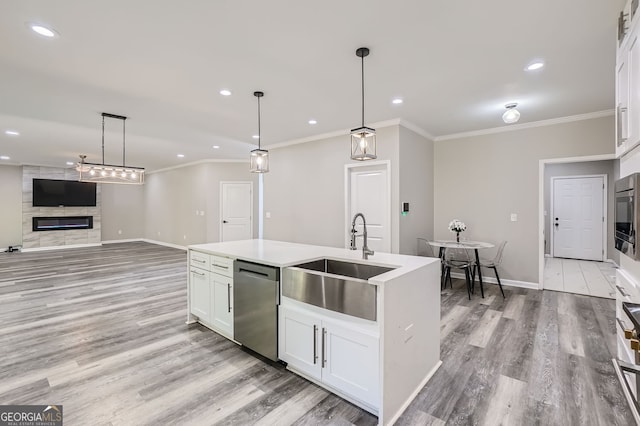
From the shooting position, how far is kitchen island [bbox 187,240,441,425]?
1.83m

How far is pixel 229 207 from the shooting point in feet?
27.3

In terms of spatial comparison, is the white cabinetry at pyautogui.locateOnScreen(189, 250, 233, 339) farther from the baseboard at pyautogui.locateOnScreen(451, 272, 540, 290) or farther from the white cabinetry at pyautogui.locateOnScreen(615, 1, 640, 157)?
the baseboard at pyautogui.locateOnScreen(451, 272, 540, 290)

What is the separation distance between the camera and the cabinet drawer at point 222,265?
9.42ft

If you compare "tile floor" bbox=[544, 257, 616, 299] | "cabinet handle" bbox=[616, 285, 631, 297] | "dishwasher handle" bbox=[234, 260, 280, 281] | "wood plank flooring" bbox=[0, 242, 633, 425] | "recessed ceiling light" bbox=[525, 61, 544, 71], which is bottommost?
"wood plank flooring" bbox=[0, 242, 633, 425]

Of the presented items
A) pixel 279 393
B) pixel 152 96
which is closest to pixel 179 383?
pixel 279 393

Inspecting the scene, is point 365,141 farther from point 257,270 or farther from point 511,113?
point 511,113

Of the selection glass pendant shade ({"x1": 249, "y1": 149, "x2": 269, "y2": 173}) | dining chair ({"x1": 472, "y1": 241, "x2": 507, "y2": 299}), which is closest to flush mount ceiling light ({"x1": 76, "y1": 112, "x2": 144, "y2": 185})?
glass pendant shade ({"x1": 249, "y1": 149, "x2": 269, "y2": 173})

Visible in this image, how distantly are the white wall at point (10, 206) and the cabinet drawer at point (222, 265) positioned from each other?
9.66m

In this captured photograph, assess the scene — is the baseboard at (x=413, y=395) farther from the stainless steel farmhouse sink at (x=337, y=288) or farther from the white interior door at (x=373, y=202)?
the white interior door at (x=373, y=202)

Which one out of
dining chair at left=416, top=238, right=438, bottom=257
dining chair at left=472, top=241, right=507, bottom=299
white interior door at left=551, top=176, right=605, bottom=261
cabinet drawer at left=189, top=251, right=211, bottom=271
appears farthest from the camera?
white interior door at left=551, top=176, right=605, bottom=261

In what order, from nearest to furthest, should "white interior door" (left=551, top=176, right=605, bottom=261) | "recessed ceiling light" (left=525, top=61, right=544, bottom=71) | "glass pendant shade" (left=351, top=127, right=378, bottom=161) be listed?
"glass pendant shade" (left=351, top=127, right=378, bottom=161)
"recessed ceiling light" (left=525, top=61, right=544, bottom=71)
"white interior door" (left=551, top=176, right=605, bottom=261)

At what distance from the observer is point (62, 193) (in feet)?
30.6

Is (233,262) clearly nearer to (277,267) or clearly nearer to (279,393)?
(277,267)

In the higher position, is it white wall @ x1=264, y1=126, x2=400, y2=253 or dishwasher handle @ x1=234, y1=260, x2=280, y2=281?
white wall @ x1=264, y1=126, x2=400, y2=253
